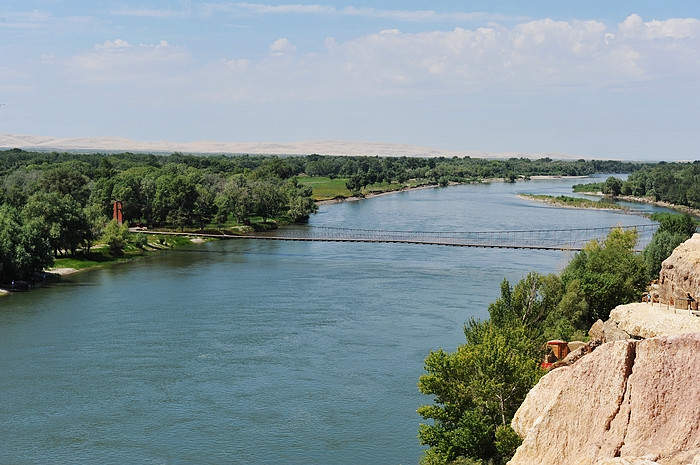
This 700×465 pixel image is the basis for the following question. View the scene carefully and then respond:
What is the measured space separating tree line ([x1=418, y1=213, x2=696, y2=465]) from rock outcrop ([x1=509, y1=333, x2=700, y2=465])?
3924 millimetres

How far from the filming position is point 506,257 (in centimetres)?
5612

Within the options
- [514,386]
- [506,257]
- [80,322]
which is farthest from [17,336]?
[506,257]

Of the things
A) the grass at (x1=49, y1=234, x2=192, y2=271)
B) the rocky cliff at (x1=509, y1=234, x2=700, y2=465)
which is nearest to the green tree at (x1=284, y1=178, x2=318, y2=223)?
the grass at (x1=49, y1=234, x2=192, y2=271)

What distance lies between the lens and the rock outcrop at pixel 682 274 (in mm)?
21594

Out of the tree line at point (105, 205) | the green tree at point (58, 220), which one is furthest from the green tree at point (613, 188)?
the green tree at point (58, 220)

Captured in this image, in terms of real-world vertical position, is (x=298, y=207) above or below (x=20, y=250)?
above

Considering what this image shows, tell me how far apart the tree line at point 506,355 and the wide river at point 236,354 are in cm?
329

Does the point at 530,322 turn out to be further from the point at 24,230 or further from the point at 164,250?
the point at 164,250

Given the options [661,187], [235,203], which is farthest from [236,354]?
[661,187]

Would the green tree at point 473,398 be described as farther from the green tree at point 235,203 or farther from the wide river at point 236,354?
the green tree at point 235,203

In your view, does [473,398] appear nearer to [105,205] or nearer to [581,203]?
[105,205]

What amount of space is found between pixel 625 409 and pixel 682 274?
12.1m

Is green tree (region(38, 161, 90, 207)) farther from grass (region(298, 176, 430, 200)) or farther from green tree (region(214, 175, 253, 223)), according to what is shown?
grass (region(298, 176, 430, 200))

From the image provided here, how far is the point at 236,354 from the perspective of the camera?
30.9m
